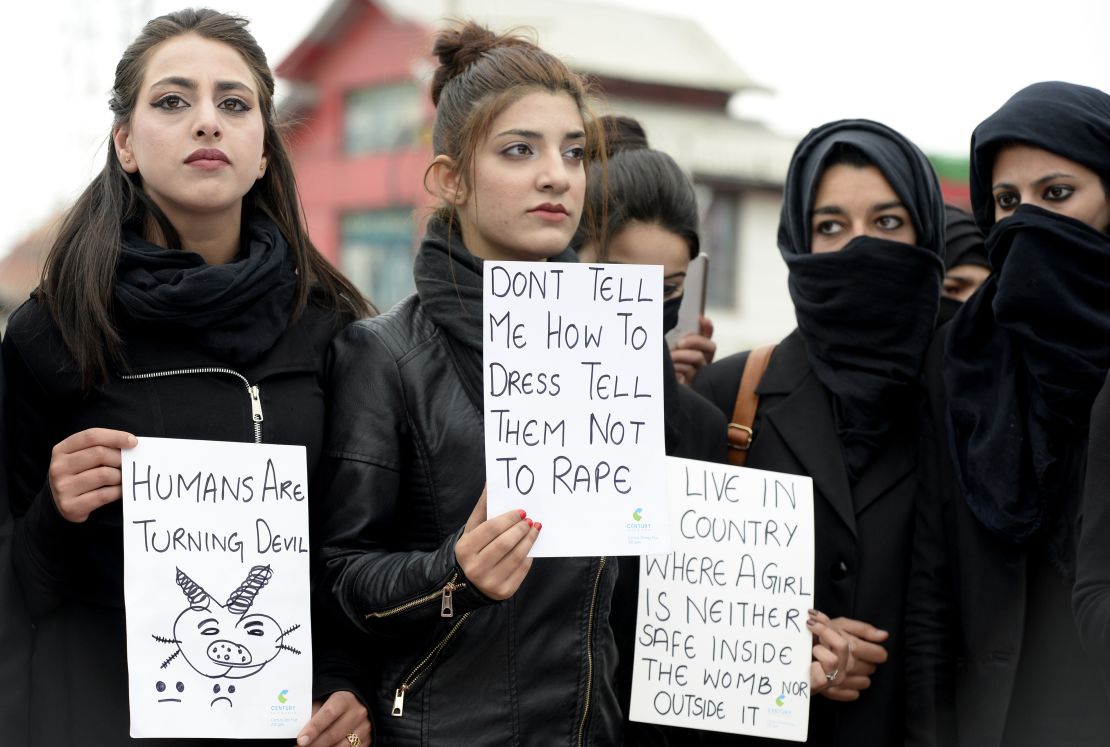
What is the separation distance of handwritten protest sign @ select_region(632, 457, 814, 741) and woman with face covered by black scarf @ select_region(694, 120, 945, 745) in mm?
144

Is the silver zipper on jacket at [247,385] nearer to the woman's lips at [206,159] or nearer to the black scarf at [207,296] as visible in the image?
the black scarf at [207,296]

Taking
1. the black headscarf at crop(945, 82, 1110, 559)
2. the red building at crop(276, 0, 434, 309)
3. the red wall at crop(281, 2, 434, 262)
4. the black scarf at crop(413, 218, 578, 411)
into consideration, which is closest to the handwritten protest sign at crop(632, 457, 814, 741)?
the black headscarf at crop(945, 82, 1110, 559)

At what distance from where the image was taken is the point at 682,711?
3.29 meters

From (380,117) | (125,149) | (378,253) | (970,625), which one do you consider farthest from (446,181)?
(380,117)

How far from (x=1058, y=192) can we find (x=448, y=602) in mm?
1751

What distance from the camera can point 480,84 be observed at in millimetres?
3191

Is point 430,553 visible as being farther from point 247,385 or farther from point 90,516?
point 90,516

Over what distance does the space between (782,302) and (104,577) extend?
2683cm

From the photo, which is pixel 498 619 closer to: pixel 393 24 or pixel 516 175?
pixel 516 175

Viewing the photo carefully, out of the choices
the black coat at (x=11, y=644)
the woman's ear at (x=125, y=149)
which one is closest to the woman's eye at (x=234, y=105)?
the woman's ear at (x=125, y=149)

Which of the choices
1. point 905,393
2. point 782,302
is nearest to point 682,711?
point 905,393

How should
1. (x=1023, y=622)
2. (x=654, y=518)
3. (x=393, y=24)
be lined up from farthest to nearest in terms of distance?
(x=393, y=24) < (x=1023, y=622) < (x=654, y=518)

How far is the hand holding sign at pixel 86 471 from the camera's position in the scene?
2826 mm

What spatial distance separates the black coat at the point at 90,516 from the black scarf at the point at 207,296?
0.07 metres
